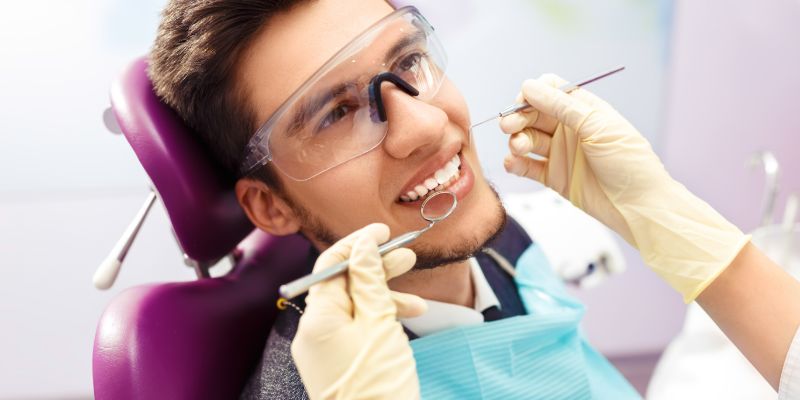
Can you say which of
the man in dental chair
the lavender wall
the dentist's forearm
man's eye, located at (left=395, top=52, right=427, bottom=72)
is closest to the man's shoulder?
the man in dental chair

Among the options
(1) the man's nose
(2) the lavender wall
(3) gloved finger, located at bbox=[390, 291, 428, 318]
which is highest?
(1) the man's nose

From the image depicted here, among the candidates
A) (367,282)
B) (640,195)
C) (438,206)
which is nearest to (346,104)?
(438,206)

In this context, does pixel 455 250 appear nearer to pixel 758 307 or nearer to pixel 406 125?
pixel 406 125

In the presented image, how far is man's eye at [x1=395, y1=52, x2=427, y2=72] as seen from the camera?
3.47 feet

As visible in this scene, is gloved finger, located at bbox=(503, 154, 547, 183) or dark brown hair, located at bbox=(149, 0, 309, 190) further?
gloved finger, located at bbox=(503, 154, 547, 183)

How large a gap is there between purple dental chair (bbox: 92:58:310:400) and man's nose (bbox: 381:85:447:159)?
380 mm

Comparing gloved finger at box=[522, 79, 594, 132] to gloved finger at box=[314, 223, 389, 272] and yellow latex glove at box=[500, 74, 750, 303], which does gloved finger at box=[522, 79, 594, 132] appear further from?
gloved finger at box=[314, 223, 389, 272]

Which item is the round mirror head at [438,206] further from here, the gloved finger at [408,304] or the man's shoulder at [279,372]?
the man's shoulder at [279,372]

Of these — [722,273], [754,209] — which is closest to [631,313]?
[754,209]

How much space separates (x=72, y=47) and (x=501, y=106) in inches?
62.6

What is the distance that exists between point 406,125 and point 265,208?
391mm

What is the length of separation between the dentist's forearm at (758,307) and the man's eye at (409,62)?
71 centimetres

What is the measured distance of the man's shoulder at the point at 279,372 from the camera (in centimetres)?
102

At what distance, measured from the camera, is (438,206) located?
1.08 meters
